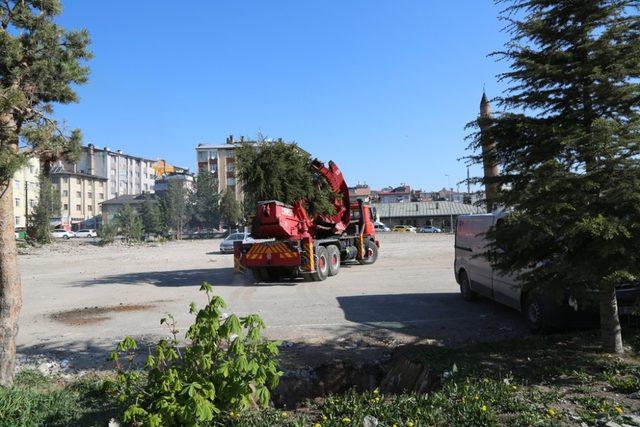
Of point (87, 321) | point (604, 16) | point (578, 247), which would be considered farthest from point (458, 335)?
point (87, 321)

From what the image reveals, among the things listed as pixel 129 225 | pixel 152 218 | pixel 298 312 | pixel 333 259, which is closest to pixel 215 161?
pixel 152 218

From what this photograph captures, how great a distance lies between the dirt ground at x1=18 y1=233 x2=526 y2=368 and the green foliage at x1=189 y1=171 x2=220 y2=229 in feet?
226

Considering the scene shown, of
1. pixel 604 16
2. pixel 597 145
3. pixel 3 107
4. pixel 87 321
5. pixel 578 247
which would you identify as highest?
pixel 604 16

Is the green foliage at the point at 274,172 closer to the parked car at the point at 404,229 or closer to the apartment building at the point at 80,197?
the parked car at the point at 404,229

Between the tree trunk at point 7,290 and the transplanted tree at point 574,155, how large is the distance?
5231mm

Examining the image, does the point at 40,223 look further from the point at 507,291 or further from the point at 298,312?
the point at 507,291

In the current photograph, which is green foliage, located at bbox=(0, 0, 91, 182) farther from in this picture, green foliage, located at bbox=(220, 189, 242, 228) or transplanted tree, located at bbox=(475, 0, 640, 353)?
green foliage, located at bbox=(220, 189, 242, 228)

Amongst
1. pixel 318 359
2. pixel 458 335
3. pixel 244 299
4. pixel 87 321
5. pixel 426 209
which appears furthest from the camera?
pixel 426 209

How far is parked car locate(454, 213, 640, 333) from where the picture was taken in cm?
→ 634

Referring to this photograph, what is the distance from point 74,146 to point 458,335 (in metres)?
6.10

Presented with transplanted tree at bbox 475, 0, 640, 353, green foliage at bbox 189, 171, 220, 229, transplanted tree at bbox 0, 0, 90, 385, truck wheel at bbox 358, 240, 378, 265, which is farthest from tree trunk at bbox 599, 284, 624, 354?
green foliage at bbox 189, 171, 220, 229

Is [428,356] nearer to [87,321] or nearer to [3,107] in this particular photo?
[3,107]

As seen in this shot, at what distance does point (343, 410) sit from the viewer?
4348 millimetres

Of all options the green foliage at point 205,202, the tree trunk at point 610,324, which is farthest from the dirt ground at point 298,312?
the green foliage at point 205,202
